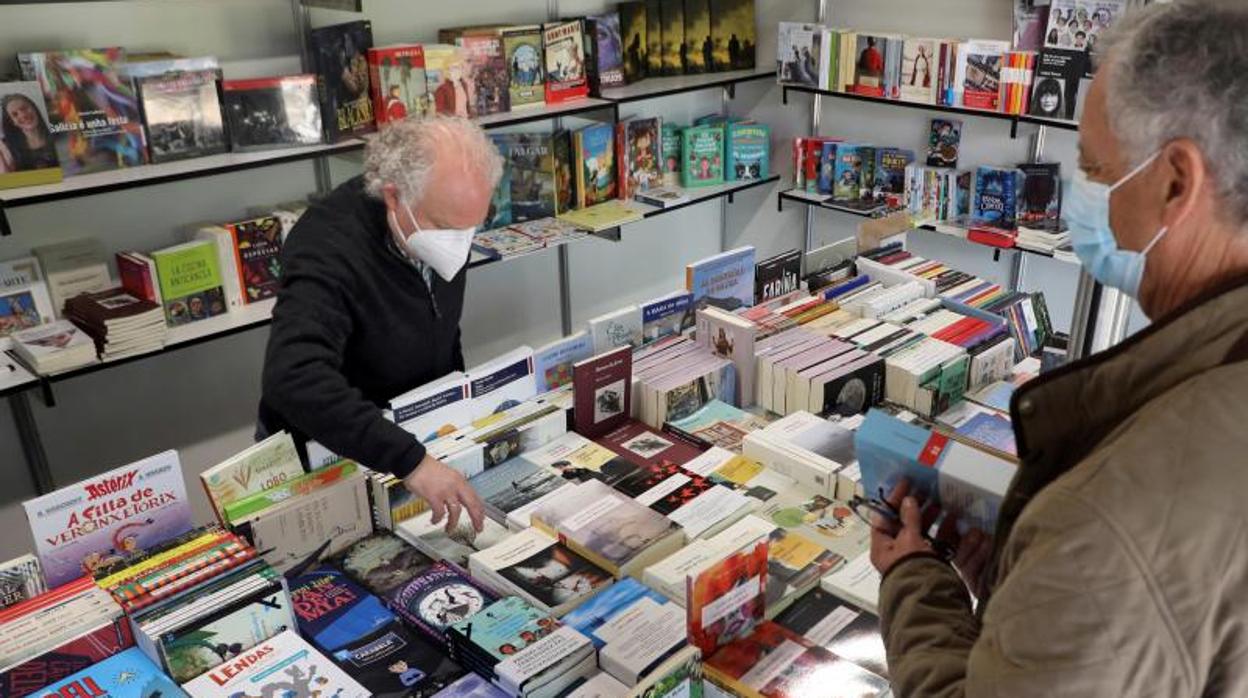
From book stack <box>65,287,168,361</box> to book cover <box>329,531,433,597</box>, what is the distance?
145cm

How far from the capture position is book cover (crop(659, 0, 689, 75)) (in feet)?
15.9

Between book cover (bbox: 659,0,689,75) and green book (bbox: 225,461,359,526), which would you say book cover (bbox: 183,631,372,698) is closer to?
green book (bbox: 225,461,359,526)

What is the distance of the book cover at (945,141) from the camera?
183 inches

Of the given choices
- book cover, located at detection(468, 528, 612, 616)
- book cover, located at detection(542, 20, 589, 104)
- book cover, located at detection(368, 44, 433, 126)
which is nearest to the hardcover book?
book cover, located at detection(542, 20, 589, 104)

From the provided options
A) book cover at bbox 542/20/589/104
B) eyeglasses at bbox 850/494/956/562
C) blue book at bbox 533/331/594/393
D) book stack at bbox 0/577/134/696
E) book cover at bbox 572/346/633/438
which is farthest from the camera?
book cover at bbox 542/20/589/104

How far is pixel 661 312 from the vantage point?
297 cm

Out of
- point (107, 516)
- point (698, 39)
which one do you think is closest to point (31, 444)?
point (107, 516)

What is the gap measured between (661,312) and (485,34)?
1.83 meters

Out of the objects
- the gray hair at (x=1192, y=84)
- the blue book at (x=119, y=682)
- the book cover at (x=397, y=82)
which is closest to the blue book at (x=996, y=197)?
the book cover at (x=397, y=82)

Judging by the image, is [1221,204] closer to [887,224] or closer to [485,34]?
[887,224]

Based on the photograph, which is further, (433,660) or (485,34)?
(485,34)

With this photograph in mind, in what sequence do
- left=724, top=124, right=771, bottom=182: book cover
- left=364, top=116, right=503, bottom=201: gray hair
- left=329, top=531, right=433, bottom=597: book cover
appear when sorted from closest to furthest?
left=329, top=531, right=433, bottom=597: book cover, left=364, top=116, right=503, bottom=201: gray hair, left=724, top=124, right=771, bottom=182: book cover

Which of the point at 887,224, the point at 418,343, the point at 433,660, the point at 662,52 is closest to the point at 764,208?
the point at 662,52

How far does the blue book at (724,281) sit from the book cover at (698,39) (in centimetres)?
212
